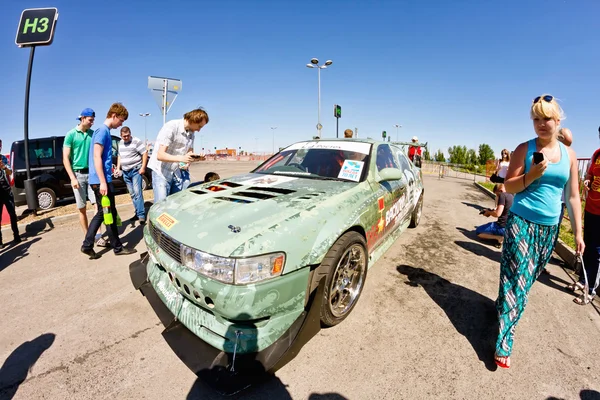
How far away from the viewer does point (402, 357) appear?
198cm

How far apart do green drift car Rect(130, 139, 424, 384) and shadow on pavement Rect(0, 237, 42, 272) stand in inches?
90.6

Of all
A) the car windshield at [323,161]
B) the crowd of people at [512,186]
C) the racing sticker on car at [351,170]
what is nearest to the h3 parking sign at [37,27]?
the crowd of people at [512,186]

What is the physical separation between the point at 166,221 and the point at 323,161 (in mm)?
1867

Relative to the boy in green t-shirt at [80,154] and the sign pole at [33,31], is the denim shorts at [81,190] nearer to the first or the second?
the boy in green t-shirt at [80,154]

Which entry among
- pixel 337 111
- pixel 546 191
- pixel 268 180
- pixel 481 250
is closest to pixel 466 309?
pixel 546 191

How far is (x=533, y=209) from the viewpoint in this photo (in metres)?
1.88

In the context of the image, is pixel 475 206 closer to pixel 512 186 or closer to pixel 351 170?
pixel 351 170

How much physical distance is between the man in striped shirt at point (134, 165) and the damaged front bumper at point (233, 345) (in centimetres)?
374

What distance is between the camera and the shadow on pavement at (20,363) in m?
1.68

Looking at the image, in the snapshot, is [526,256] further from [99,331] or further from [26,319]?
[26,319]

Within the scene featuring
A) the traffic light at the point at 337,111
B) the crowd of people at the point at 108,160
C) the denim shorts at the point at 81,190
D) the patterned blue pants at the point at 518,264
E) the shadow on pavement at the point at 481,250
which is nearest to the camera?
the patterned blue pants at the point at 518,264

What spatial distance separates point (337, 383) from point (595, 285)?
2978mm

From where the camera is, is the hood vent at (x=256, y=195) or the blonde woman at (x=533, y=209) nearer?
the blonde woman at (x=533, y=209)

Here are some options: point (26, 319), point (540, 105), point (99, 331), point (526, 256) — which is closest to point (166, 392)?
point (99, 331)
